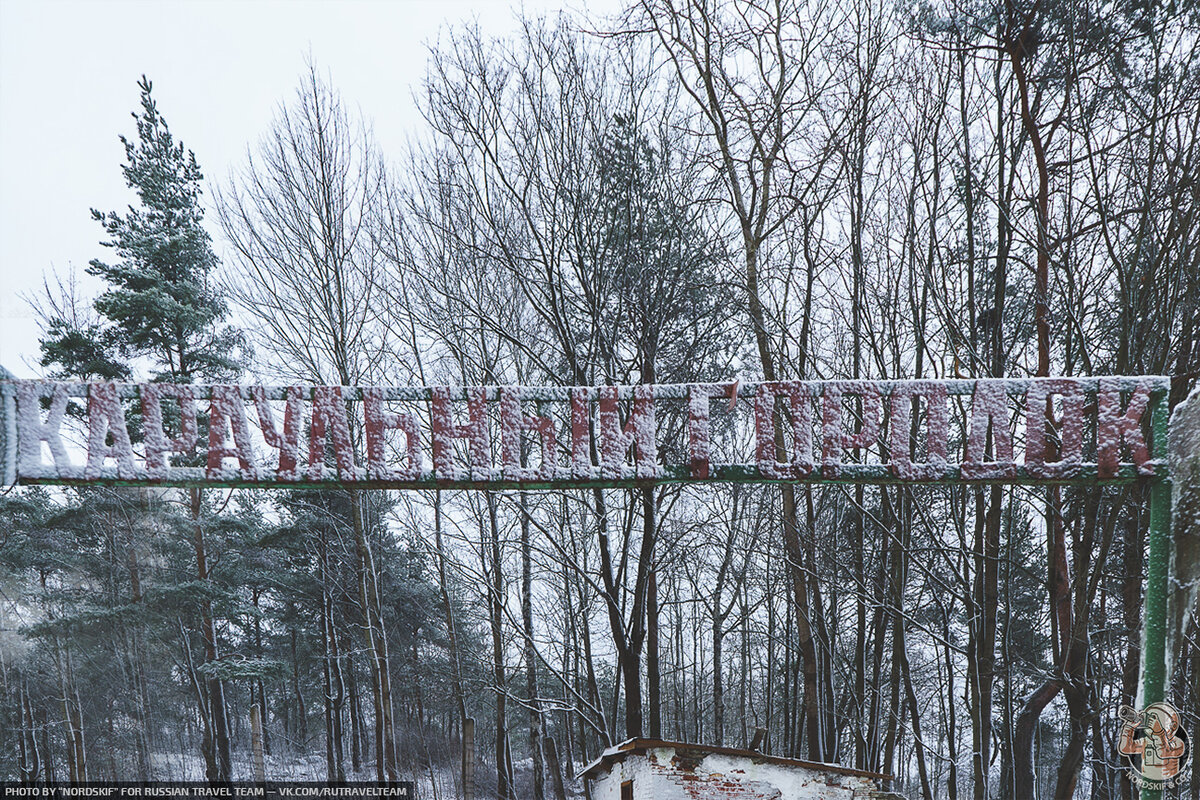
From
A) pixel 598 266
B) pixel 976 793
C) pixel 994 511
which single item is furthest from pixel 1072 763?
pixel 598 266

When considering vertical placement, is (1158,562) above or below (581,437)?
below

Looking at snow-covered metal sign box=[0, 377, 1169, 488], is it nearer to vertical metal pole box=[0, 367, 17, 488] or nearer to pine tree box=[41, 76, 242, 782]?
vertical metal pole box=[0, 367, 17, 488]

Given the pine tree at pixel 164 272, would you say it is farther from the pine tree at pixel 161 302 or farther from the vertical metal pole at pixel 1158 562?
the vertical metal pole at pixel 1158 562

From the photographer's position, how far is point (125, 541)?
551 inches

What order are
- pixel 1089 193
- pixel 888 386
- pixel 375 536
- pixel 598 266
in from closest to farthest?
pixel 888 386, pixel 1089 193, pixel 598 266, pixel 375 536

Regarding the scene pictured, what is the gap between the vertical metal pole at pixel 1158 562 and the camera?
3.27 m

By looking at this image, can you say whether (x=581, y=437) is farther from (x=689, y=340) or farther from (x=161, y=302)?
(x=161, y=302)

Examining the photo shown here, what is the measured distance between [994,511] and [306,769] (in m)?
19.6

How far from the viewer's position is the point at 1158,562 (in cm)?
329

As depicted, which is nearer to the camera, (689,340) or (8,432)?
(8,432)

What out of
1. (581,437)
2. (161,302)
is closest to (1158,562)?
(581,437)

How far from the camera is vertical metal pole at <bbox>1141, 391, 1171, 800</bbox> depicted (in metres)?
3.27

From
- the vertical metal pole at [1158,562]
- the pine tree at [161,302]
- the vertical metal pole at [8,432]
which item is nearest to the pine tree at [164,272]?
the pine tree at [161,302]

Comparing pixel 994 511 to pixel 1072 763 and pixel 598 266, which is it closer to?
pixel 1072 763
